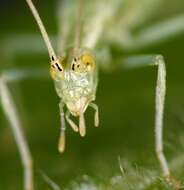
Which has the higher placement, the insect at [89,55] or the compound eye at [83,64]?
the compound eye at [83,64]

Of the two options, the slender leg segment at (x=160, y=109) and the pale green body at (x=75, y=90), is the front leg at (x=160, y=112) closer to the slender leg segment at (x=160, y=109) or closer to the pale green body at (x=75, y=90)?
the slender leg segment at (x=160, y=109)

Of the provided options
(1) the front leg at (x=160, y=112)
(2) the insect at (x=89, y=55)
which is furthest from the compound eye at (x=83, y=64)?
(1) the front leg at (x=160, y=112)

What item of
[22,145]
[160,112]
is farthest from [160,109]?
[22,145]

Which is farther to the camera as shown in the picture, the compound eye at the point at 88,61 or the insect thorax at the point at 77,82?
the compound eye at the point at 88,61

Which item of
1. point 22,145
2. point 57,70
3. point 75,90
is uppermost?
point 57,70

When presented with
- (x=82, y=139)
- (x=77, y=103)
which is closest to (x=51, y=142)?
(x=82, y=139)

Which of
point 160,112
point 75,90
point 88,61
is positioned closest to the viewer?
point 160,112

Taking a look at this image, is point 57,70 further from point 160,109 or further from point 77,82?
point 160,109
